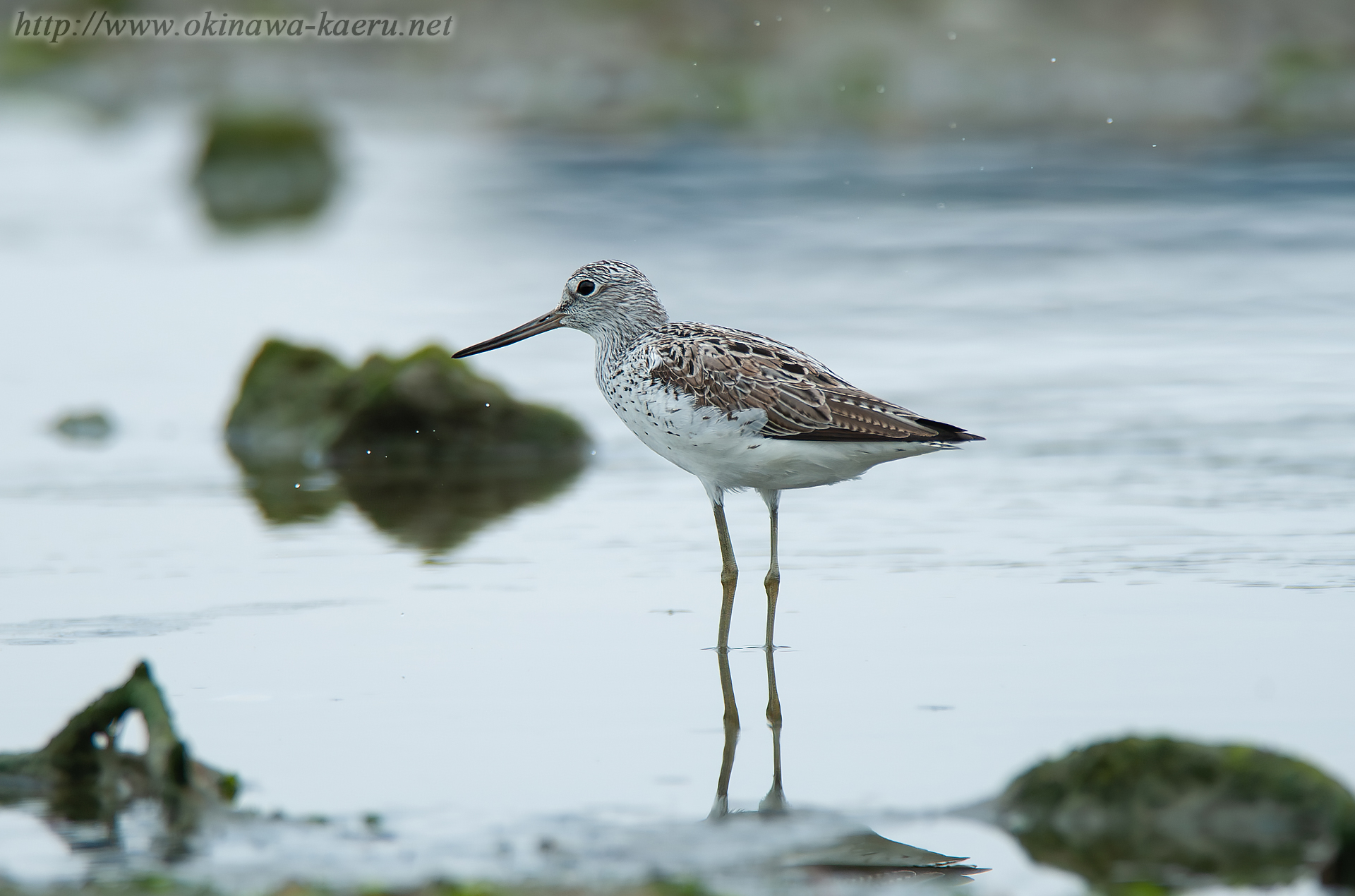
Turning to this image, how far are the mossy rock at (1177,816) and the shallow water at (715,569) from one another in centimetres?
19

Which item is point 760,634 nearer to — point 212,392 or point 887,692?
point 887,692

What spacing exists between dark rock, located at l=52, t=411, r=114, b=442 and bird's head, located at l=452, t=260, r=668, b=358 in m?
5.61

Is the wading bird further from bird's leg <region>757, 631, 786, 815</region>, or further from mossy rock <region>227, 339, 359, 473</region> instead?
mossy rock <region>227, 339, 359, 473</region>

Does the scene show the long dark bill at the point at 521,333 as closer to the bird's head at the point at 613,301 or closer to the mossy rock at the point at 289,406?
the bird's head at the point at 613,301

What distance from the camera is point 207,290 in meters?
20.3

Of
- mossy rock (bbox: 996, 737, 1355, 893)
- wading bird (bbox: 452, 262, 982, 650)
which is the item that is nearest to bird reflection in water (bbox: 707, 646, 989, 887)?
mossy rock (bbox: 996, 737, 1355, 893)

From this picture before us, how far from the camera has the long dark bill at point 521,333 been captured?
8969 mm

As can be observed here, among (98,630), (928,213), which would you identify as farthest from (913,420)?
(928,213)

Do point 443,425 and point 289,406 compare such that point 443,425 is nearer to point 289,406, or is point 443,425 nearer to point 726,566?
point 289,406

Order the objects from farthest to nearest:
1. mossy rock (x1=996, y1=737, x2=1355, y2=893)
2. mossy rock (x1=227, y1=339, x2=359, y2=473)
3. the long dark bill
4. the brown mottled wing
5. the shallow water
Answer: mossy rock (x1=227, y1=339, x2=359, y2=473), the long dark bill, the brown mottled wing, the shallow water, mossy rock (x1=996, y1=737, x2=1355, y2=893)

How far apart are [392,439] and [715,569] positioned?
406 centimetres

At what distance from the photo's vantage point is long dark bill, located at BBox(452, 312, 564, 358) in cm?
897

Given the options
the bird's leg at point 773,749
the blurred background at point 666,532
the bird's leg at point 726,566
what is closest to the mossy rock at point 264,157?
the blurred background at point 666,532

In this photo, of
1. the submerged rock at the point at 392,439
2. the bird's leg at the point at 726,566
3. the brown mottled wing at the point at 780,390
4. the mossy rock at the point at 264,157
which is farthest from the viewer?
the mossy rock at the point at 264,157
